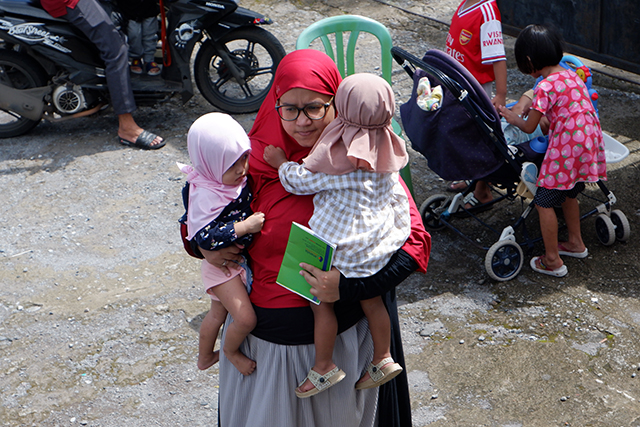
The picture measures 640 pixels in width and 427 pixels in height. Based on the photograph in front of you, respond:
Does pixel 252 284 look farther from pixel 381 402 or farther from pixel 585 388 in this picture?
pixel 585 388

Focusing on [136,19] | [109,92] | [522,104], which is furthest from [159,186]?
[522,104]

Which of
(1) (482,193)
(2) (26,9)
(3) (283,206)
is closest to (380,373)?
(3) (283,206)

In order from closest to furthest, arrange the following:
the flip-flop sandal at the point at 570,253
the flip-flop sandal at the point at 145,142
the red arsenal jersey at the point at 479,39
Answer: the flip-flop sandal at the point at 570,253, the red arsenal jersey at the point at 479,39, the flip-flop sandal at the point at 145,142

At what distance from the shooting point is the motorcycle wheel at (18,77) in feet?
16.8

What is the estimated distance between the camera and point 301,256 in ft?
6.13

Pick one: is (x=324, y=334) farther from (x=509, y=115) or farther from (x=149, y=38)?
(x=149, y=38)

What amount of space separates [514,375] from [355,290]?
5.60 ft

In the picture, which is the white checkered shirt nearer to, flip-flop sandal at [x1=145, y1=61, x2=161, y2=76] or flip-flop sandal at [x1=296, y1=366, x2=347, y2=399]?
flip-flop sandal at [x1=296, y1=366, x2=347, y2=399]

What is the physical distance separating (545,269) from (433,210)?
85 centimetres

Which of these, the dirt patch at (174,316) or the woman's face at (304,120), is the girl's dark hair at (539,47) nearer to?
the dirt patch at (174,316)

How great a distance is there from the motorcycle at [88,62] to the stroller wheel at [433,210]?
2150mm

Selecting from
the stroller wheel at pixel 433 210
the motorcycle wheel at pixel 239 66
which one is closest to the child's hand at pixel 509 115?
the stroller wheel at pixel 433 210

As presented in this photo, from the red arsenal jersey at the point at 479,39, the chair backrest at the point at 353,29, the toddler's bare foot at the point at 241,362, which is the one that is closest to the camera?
the toddler's bare foot at the point at 241,362

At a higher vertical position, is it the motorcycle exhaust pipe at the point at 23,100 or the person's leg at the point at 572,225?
the motorcycle exhaust pipe at the point at 23,100
